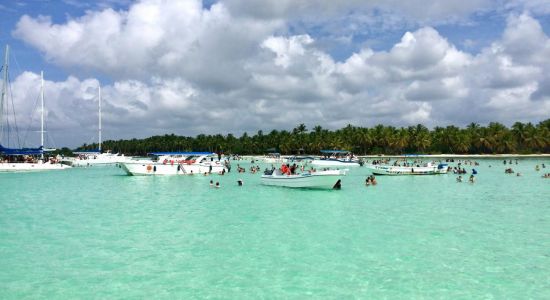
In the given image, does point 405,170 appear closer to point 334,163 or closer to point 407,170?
point 407,170

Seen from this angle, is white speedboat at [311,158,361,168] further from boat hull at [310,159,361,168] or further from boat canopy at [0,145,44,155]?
boat canopy at [0,145,44,155]

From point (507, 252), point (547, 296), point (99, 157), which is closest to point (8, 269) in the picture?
point (547, 296)

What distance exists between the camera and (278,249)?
1716 centimetres

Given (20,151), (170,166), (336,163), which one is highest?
(20,151)

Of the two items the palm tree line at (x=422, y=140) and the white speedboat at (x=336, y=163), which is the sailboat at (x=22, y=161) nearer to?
the white speedboat at (x=336, y=163)

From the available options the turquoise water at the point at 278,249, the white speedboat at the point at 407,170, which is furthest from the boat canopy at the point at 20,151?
the white speedboat at the point at 407,170

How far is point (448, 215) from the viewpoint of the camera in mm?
25359

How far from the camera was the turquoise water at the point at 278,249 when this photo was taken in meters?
12.5

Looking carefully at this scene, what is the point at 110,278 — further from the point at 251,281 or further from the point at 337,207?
the point at 337,207

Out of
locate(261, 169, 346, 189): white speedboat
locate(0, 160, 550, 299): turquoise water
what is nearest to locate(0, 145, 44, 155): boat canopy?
locate(0, 160, 550, 299): turquoise water

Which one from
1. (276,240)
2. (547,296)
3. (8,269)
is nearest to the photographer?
(547,296)

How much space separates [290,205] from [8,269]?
18.6m

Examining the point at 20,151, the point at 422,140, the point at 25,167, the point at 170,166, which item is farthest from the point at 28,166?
the point at 422,140

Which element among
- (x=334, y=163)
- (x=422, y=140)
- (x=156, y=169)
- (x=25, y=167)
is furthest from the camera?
(x=422, y=140)
